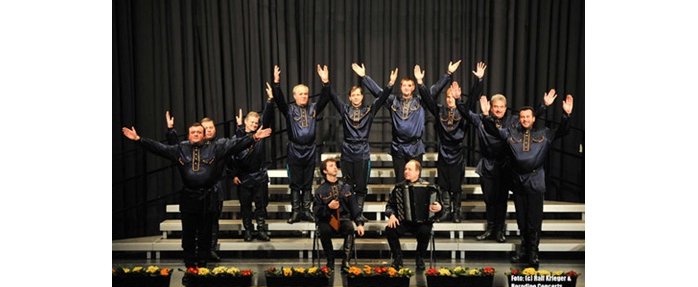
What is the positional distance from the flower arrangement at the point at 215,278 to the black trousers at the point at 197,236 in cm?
52

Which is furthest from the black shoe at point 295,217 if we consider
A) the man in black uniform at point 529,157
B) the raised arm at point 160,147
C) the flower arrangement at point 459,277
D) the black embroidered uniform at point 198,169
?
the man in black uniform at point 529,157

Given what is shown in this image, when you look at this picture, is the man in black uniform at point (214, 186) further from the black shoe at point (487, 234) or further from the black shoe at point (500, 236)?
the black shoe at point (500, 236)

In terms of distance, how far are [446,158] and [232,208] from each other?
221cm

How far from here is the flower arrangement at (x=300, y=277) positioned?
6.79 metres

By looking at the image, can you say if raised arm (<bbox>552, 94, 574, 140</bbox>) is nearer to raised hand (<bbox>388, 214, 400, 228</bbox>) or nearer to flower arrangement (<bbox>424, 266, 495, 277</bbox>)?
flower arrangement (<bbox>424, 266, 495, 277</bbox>)

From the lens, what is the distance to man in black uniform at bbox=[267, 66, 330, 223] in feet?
26.2

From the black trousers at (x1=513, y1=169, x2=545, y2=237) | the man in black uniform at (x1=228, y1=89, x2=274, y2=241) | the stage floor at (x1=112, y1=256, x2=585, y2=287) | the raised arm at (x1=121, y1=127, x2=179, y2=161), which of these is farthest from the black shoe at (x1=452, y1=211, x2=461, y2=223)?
the raised arm at (x1=121, y1=127, x2=179, y2=161)

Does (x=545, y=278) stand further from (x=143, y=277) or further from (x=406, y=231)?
(x=143, y=277)

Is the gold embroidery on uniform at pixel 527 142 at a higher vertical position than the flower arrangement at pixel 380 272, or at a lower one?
higher

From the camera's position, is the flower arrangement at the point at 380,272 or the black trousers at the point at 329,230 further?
the black trousers at the point at 329,230

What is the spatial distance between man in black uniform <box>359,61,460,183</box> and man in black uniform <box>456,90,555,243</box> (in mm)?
488

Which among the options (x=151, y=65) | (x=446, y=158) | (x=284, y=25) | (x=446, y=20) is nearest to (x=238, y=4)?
(x=284, y=25)

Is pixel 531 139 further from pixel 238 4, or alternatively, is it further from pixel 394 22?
pixel 238 4

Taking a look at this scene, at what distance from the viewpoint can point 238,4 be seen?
31.9 feet
